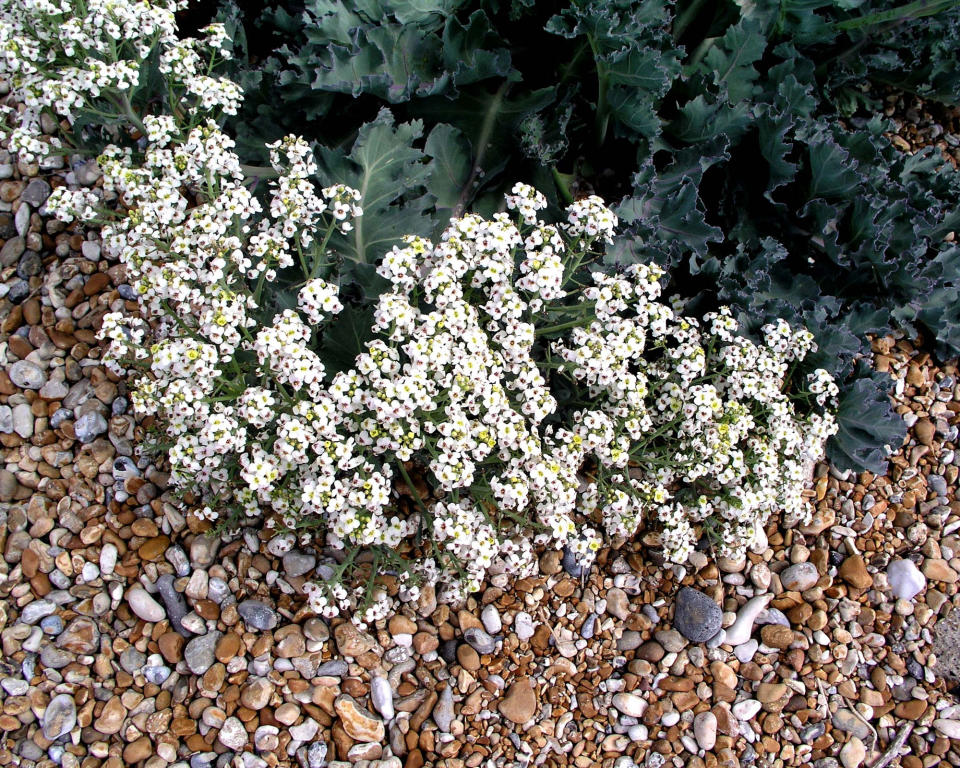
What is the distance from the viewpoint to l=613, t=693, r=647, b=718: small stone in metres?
2.91

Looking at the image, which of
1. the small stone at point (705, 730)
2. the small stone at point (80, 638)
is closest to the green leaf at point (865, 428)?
the small stone at point (705, 730)

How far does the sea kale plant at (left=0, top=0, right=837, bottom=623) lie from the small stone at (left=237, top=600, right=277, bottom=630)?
24 centimetres

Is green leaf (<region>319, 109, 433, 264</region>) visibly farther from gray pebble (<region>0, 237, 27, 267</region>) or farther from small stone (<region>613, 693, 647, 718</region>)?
small stone (<region>613, 693, 647, 718</region>)

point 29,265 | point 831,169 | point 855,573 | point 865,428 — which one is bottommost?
point 855,573

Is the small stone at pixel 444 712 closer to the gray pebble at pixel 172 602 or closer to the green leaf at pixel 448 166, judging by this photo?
the gray pebble at pixel 172 602

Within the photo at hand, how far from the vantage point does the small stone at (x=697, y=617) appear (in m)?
3.07

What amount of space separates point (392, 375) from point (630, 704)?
1.44m

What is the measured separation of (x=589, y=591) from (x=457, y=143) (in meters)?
1.89

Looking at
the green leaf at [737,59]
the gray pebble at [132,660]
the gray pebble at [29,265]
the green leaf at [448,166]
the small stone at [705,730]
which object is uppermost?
the green leaf at [737,59]

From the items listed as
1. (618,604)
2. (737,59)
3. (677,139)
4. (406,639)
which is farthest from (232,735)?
(737,59)

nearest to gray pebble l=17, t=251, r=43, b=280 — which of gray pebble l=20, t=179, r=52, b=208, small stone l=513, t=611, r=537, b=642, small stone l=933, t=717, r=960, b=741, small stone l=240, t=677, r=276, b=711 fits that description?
gray pebble l=20, t=179, r=52, b=208

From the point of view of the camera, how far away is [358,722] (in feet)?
8.98

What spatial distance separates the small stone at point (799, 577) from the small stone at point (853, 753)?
0.55 metres

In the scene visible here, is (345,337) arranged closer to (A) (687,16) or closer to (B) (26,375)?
(B) (26,375)
